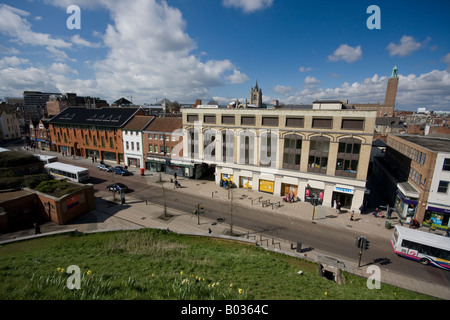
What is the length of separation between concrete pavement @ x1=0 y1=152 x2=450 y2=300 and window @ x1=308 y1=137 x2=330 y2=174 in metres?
5.69

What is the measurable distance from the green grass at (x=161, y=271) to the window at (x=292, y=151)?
1674cm

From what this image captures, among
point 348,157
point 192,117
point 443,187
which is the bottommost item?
point 443,187

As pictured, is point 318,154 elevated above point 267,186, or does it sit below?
above

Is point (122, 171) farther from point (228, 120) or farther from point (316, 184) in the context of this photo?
point (316, 184)

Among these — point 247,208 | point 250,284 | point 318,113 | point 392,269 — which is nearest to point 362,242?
point 392,269

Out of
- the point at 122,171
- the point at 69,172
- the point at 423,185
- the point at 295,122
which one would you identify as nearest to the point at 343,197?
the point at 423,185

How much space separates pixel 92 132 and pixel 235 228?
49080 millimetres

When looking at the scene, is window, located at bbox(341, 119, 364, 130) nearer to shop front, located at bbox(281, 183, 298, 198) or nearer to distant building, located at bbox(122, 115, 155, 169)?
shop front, located at bbox(281, 183, 298, 198)

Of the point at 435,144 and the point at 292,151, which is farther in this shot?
the point at 292,151

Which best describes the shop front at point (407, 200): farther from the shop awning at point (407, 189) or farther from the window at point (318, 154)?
the window at point (318, 154)

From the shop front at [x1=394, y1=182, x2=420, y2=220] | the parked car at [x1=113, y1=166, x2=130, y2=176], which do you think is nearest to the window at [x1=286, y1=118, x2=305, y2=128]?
the shop front at [x1=394, y1=182, x2=420, y2=220]

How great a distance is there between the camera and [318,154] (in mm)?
30062

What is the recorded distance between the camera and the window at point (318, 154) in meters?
29.6

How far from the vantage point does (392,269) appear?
18.0 m
